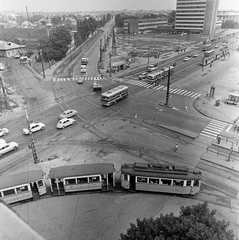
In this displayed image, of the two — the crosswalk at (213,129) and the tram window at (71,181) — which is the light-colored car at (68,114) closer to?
the tram window at (71,181)

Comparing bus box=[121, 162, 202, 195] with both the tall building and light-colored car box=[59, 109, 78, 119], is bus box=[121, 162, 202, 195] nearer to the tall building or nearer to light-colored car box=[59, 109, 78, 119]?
light-colored car box=[59, 109, 78, 119]

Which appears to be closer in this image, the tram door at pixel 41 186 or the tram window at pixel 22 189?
the tram window at pixel 22 189

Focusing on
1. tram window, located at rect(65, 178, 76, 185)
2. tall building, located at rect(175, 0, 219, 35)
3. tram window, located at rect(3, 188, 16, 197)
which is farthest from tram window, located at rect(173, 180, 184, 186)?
tall building, located at rect(175, 0, 219, 35)

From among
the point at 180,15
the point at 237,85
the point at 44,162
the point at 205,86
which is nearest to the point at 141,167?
the point at 44,162

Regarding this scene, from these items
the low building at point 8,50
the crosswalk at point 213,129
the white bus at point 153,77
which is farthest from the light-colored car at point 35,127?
the low building at point 8,50

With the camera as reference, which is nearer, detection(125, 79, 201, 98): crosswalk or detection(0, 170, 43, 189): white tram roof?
detection(0, 170, 43, 189): white tram roof

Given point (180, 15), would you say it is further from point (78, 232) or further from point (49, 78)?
point (78, 232)
